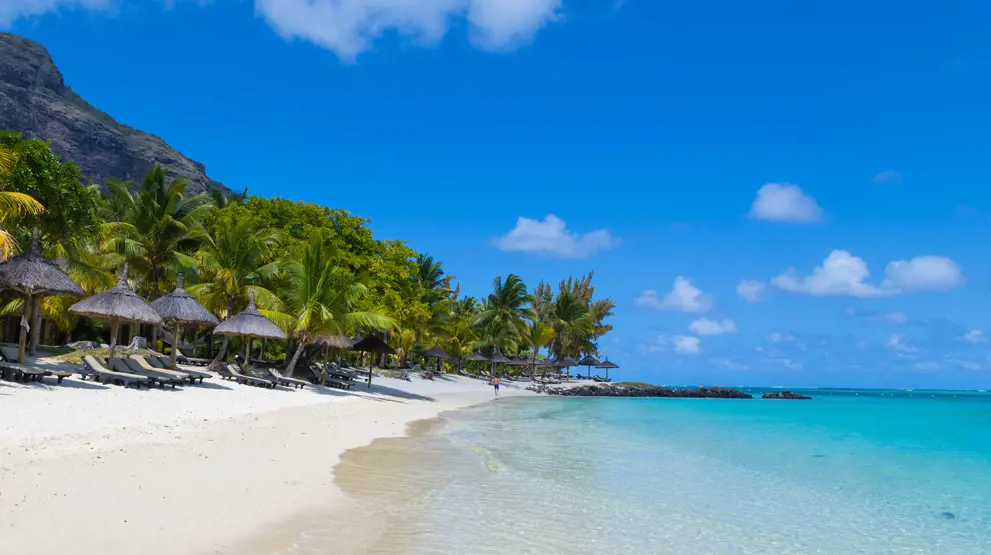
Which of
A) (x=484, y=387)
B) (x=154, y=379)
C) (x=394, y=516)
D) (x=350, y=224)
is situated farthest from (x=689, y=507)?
(x=484, y=387)

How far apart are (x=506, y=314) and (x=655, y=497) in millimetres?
40578

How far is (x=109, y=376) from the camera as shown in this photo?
47.4 ft

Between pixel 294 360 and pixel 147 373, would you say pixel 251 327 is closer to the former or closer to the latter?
pixel 294 360

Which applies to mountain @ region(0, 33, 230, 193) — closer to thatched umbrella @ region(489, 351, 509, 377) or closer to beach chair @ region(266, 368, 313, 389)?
thatched umbrella @ region(489, 351, 509, 377)

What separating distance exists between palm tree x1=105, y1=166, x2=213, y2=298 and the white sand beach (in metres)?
13.4

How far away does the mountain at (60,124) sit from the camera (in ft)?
260

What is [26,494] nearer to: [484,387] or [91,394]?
[91,394]

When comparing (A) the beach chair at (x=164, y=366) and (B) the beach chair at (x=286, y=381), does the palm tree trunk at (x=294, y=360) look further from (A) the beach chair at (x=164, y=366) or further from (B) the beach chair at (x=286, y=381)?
(A) the beach chair at (x=164, y=366)

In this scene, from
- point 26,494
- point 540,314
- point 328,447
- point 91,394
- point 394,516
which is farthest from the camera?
point 540,314

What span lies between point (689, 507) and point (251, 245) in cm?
1848

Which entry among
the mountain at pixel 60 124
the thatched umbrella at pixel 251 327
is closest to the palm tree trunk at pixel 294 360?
the thatched umbrella at pixel 251 327

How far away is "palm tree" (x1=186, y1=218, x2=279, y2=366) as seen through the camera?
22453 mm

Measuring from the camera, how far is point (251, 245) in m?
22.6

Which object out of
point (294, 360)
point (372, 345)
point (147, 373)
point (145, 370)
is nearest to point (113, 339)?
point (145, 370)
